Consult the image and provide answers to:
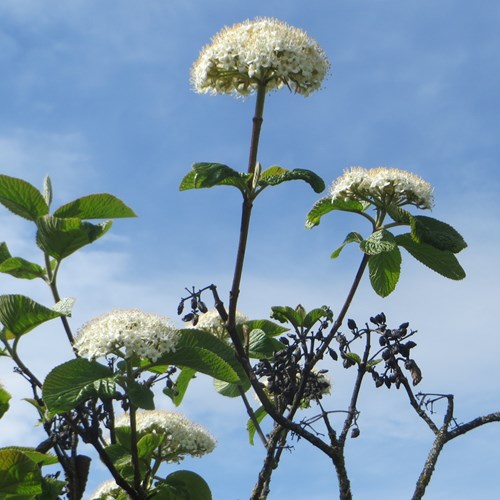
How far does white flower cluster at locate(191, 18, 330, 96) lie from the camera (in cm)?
378

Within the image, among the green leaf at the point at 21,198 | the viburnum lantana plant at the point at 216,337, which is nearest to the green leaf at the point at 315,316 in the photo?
the viburnum lantana plant at the point at 216,337

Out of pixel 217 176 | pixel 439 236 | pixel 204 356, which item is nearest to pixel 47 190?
pixel 217 176

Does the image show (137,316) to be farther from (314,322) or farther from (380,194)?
(380,194)

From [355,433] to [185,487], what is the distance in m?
0.99

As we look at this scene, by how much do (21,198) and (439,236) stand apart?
6.35 ft

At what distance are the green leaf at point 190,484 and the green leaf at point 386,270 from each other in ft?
4.17

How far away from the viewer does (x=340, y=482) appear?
2992mm

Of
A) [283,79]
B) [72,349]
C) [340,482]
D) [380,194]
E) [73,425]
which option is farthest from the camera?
[380,194]

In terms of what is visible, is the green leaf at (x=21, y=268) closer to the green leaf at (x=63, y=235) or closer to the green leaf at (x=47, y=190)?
the green leaf at (x=63, y=235)

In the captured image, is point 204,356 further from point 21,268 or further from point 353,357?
point 21,268

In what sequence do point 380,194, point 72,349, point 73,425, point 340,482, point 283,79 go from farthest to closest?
1. point 380,194
2. point 283,79
3. point 72,349
4. point 73,425
5. point 340,482

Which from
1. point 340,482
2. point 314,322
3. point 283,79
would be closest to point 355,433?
point 340,482

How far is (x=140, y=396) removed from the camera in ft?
10.8

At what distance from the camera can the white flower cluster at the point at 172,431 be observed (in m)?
4.29
